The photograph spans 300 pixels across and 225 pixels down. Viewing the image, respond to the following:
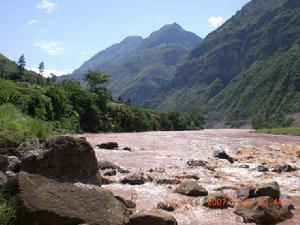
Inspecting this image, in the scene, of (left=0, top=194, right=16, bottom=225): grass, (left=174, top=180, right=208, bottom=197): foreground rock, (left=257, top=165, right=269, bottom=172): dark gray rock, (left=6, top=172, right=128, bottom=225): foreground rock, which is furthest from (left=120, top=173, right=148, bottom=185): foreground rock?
(left=0, top=194, right=16, bottom=225): grass

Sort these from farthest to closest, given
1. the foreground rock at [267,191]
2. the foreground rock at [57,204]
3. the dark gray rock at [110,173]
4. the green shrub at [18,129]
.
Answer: the dark gray rock at [110,173]
the green shrub at [18,129]
the foreground rock at [267,191]
the foreground rock at [57,204]

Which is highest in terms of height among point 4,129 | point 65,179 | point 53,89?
point 53,89

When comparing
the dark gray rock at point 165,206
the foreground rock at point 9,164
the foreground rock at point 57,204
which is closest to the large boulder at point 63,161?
the foreground rock at point 9,164

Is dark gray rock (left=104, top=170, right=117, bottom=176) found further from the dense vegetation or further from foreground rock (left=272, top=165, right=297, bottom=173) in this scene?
foreground rock (left=272, top=165, right=297, bottom=173)

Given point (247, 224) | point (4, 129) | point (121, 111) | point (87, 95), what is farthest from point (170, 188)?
point (121, 111)

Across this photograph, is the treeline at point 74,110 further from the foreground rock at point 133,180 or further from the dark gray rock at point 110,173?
the foreground rock at point 133,180

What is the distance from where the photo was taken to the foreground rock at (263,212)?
16359 millimetres

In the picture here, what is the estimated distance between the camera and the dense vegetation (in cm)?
2742

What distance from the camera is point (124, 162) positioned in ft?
112

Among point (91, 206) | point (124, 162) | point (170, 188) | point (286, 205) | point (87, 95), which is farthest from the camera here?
point (87, 95)

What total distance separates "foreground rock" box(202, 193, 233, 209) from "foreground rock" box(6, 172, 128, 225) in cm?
623

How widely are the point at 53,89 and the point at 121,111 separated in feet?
137

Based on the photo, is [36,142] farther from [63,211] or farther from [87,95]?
[87,95]

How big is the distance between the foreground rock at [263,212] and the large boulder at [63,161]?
6.47m
